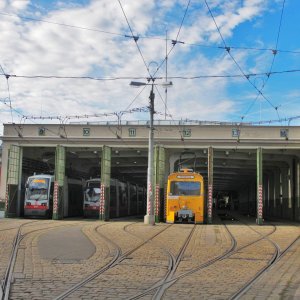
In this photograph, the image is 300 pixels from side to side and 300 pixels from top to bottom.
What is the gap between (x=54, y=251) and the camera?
14969 mm

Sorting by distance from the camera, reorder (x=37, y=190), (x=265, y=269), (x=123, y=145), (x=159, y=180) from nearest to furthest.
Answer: (x=265, y=269), (x=159, y=180), (x=37, y=190), (x=123, y=145)

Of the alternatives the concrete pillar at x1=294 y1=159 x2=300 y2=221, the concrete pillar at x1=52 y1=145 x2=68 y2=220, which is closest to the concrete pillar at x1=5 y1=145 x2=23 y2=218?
the concrete pillar at x1=52 y1=145 x2=68 y2=220

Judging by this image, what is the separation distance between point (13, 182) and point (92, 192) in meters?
6.36

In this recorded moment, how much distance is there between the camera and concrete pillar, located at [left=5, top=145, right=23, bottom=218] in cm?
3762

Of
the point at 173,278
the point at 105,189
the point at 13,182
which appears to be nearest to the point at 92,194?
the point at 105,189

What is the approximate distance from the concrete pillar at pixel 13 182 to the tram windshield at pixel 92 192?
5.45 meters

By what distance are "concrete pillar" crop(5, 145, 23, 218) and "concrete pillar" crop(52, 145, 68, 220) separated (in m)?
3.29

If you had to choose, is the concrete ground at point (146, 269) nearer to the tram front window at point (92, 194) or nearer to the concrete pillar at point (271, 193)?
the tram front window at point (92, 194)

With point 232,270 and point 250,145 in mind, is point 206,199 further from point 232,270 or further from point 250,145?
point 232,270

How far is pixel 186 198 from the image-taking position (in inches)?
1292

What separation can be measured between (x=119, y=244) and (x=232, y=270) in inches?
254

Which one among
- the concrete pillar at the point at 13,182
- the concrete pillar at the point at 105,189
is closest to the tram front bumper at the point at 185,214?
the concrete pillar at the point at 105,189

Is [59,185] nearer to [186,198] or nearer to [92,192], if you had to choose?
[92,192]

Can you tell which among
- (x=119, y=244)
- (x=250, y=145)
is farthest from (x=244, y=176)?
(x=119, y=244)
